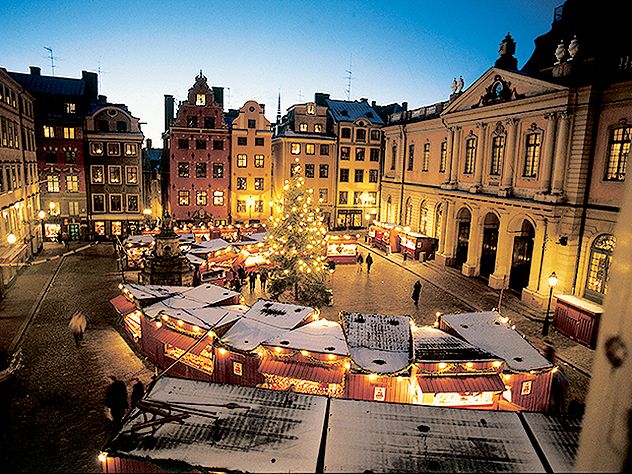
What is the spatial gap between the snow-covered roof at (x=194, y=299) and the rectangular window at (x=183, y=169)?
31.8 metres

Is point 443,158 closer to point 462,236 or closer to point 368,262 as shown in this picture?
point 462,236

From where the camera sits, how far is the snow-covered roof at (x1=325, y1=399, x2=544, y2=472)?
7.32 m

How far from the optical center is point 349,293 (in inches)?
1172

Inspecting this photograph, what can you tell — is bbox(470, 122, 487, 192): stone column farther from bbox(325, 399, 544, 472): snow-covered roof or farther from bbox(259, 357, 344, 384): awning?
bbox(325, 399, 544, 472): snow-covered roof

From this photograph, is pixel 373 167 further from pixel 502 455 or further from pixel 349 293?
pixel 502 455

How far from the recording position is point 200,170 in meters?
50.2

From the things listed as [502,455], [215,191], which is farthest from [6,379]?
[215,191]

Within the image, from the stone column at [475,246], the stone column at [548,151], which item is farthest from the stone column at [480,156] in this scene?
the stone column at [548,151]

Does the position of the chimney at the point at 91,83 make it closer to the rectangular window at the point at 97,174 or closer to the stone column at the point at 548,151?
the rectangular window at the point at 97,174

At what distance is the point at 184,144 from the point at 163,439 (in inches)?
1762

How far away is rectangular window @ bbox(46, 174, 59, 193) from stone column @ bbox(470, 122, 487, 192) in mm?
39784

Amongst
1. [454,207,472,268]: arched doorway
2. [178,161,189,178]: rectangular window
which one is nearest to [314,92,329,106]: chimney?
[178,161,189,178]: rectangular window

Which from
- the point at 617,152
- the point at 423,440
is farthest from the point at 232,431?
the point at 617,152

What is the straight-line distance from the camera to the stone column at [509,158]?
3072 centimetres
